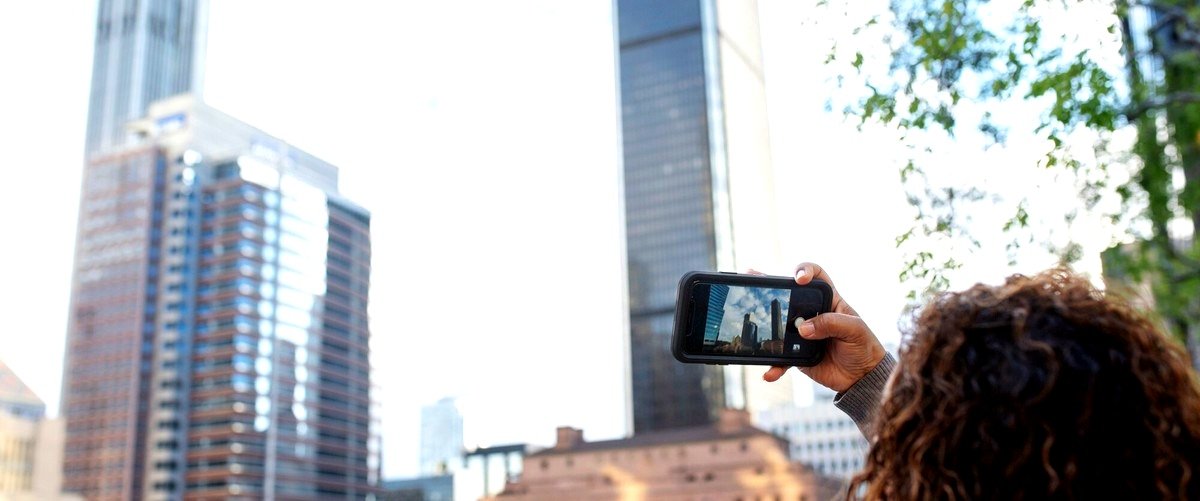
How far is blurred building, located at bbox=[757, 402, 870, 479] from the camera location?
6412 centimetres

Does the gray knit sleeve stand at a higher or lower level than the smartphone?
lower

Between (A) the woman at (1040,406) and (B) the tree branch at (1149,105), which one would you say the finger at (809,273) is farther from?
(B) the tree branch at (1149,105)

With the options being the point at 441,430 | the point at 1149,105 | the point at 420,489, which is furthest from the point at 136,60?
the point at 1149,105

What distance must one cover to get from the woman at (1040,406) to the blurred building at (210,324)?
207ft

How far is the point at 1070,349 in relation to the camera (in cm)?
74

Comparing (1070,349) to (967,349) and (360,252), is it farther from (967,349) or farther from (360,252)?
(360,252)

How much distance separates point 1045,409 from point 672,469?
130 ft

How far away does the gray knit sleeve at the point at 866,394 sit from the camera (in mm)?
1164

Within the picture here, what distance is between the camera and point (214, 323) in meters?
63.6

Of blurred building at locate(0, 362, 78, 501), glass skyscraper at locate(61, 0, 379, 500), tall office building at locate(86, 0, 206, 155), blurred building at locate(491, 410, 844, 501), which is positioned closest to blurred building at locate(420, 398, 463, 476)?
glass skyscraper at locate(61, 0, 379, 500)

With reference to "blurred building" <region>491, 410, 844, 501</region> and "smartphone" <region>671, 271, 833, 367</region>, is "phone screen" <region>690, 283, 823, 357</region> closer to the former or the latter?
"smartphone" <region>671, 271, 833, 367</region>

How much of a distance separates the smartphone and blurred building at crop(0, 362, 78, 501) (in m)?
56.7

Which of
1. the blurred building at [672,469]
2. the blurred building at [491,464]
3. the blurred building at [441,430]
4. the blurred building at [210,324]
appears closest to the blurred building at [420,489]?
the blurred building at [210,324]

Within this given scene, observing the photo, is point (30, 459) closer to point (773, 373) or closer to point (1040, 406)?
point (773, 373)
